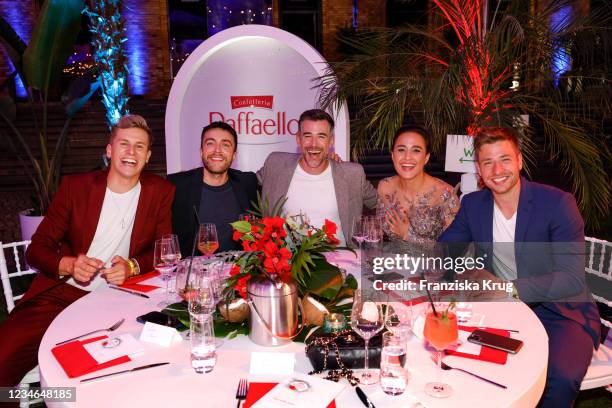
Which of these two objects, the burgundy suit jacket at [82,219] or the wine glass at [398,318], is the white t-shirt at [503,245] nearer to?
the wine glass at [398,318]

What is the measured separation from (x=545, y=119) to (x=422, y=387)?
2.78 meters

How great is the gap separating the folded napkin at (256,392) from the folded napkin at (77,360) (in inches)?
17.6

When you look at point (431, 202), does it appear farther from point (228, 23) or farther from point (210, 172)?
point (228, 23)

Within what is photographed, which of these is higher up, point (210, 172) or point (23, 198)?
point (210, 172)

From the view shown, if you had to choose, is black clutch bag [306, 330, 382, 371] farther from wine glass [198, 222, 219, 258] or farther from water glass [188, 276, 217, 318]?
wine glass [198, 222, 219, 258]

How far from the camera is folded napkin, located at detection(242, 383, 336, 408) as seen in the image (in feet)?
4.24

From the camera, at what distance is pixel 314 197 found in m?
3.53

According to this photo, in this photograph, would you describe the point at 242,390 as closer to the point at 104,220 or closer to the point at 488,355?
the point at 488,355

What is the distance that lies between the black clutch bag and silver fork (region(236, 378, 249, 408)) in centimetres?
21

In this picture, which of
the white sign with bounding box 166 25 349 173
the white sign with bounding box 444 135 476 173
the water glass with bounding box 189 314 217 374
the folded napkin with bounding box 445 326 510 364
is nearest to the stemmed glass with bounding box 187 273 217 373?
the water glass with bounding box 189 314 217 374

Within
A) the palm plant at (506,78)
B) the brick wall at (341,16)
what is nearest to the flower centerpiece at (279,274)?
the palm plant at (506,78)

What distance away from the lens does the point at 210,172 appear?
3314 millimetres

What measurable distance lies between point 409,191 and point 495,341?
1747 millimetres

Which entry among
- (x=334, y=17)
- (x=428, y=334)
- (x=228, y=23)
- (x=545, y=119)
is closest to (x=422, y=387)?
(x=428, y=334)
